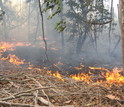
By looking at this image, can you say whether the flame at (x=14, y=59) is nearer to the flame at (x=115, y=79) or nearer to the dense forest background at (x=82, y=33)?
the dense forest background at (x=82, y=33)

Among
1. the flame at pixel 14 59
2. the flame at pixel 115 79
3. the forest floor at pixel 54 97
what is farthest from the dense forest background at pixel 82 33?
the flame at pixel 14 59

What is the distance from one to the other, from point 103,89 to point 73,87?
1072mm

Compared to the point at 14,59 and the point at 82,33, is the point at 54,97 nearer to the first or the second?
the point at 14,59

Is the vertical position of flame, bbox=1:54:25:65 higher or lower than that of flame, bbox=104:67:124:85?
lower

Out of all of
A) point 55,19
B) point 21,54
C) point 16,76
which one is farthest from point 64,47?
point 16,76

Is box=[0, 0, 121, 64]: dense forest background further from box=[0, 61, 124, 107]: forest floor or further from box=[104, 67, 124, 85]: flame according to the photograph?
box=[0, 61, 124, 107]: forest floor

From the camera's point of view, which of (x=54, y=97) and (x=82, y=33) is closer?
(x=54, y=97)

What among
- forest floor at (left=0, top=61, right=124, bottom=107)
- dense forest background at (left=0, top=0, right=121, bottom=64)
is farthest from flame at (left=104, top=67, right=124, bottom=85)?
dense forest background at (left=0, top=0, right=121, bottom=64)

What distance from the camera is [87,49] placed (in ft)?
75.9

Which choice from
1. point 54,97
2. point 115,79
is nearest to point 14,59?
point 115,79

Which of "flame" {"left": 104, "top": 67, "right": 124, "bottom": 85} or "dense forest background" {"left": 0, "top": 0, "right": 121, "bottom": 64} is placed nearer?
"flame" {"left": 104, "top": 67, "right": 124, "bottom": 85}

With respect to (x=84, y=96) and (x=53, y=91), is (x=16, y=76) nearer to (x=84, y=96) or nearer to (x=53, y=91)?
(x=53, y=91)

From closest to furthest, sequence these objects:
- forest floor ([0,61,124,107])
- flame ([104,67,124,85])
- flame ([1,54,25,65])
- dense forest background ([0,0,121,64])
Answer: forest floor ([0,61,124,107]) < flame ([104,67,124,85]) < flame ([1,54,25,65]) < dense forest background ([0,0,121,64])

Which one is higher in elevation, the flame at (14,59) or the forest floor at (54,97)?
the forest floor at (54,97)
